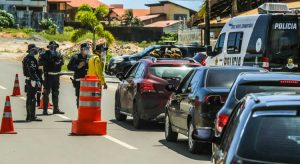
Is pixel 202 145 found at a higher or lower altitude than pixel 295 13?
lower

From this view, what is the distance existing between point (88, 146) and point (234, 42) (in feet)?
31.9

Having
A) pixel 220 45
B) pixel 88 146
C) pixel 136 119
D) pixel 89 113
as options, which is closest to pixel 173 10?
pixel 220 45

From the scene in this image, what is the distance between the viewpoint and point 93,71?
64.9 ft

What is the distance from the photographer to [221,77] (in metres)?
14.0

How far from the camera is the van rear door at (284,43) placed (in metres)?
22.2

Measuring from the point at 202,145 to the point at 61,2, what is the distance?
11836 cm

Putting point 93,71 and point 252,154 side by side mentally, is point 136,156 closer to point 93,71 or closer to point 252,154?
point 93,71

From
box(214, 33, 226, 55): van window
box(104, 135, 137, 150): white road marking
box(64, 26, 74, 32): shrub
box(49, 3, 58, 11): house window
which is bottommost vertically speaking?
box(104, 135, 137, 150): white road marking

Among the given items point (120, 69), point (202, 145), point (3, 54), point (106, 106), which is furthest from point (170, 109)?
point (3, 54)

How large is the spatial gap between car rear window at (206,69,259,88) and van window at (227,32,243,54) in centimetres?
932

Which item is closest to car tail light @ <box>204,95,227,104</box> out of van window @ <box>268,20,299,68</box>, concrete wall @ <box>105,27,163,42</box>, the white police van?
the white police van

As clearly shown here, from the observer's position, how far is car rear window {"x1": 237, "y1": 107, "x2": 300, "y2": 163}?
5594 millimetres

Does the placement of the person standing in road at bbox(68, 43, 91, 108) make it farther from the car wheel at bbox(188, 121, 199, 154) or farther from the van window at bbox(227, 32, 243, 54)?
the car wheel at bbox(188, 121, 199, 154)

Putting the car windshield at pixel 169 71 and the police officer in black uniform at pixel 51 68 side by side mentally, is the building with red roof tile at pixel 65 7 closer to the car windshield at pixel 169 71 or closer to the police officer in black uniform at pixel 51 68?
the police officer in black uniform at pixel 51 68
